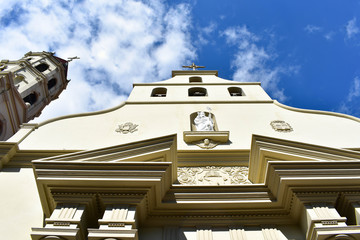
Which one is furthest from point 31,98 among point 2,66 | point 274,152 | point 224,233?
point 224,233

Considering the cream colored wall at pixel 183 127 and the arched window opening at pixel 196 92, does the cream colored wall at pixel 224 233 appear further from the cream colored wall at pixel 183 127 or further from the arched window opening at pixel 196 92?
the arched window opening at pixel 196 92

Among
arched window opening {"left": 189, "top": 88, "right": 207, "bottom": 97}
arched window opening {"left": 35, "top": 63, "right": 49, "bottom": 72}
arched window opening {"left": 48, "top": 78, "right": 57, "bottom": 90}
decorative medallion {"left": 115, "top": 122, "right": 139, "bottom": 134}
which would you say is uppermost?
arched window opening {"left": 35, "top": 63, "right": 49, "bottom": 72}

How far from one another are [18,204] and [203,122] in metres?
6.19

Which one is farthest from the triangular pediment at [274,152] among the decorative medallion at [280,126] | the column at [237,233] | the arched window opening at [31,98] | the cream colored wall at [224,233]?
the arched window opening at [31,98]

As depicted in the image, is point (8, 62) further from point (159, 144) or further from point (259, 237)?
point (259, 237)

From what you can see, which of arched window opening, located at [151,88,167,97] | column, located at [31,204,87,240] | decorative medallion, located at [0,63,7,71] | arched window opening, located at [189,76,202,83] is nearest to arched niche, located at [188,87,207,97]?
arched window opening, located at [151,88,167,97]

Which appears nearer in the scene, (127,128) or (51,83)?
(127,128)

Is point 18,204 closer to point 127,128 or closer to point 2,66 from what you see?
point 127,128

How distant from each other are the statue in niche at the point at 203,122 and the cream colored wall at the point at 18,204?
5312 mm

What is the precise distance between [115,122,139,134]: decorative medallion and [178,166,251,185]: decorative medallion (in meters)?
2.85

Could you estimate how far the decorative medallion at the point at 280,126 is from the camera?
34.3 feet

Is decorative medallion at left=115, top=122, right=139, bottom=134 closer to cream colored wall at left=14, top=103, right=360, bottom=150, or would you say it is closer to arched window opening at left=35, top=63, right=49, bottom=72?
cream colored wall at left=14, top=103, right=360, bottom=150

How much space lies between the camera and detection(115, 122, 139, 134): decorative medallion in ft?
34.3

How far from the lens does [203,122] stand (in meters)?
11.0
